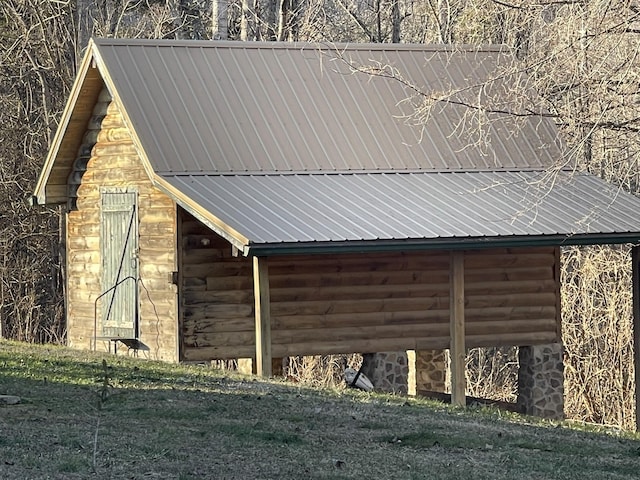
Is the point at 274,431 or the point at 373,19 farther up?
the point at 373,19

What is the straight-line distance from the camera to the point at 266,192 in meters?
18.2

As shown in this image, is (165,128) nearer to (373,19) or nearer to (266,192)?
(266,192)

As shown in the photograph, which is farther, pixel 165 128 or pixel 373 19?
pixel 373 19

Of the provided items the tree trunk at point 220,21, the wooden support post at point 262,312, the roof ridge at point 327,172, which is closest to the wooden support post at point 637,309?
the roof ridge at point 327,172

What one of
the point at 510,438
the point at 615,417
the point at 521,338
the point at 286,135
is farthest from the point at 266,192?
the point at 615,417

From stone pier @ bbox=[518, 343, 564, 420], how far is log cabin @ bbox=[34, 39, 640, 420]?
0.28 meters

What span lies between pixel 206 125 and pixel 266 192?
1.81 metres

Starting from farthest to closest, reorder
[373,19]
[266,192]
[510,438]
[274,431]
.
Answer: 1. [373,19]
2. [266,192]
3. [510,438]
4. [274,431]

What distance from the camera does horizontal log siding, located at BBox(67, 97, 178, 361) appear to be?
19281 millimetres

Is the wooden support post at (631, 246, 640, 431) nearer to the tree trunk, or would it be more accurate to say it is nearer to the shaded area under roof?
the shaded area under roof

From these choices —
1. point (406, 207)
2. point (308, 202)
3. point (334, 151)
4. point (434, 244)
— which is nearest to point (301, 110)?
point (334, 151)

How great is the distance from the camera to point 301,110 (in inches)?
802

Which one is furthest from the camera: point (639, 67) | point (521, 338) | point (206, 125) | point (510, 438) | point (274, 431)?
point (521, 338)

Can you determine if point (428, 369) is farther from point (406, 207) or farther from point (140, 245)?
point (140, 245)
